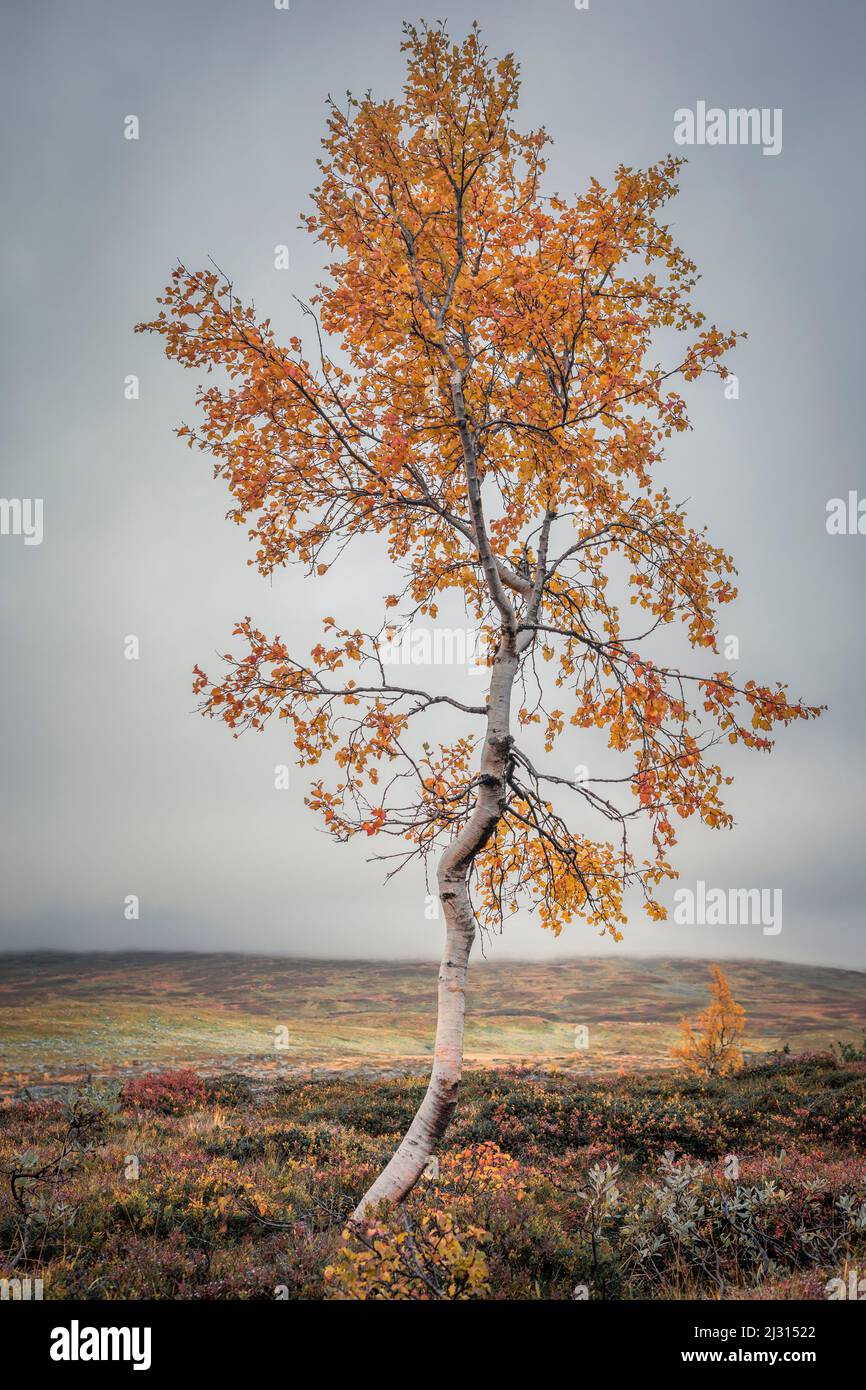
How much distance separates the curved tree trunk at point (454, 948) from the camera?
619cm

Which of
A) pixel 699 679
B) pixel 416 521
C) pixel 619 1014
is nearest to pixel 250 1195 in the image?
pixel 699 679

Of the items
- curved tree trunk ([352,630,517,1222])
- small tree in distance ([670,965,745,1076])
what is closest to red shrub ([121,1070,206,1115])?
curved tree trunk ([352,630,517,1222])

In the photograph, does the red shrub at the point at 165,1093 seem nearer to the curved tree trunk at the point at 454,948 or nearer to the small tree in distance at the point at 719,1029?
the curved tree trunk at the point at 454,948

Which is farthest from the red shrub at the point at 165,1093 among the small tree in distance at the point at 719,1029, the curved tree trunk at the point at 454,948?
the small tree in distance at the point at 719,1029

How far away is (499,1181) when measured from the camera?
857 cm

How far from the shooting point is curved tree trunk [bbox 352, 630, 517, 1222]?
6188 mm

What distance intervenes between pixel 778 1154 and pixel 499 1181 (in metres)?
5.74

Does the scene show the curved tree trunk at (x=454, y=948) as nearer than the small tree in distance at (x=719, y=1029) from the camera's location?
Yes

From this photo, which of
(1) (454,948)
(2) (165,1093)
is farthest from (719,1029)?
(1) (454,948)

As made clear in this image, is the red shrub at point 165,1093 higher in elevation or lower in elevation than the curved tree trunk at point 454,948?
lower

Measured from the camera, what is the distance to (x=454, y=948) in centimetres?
659

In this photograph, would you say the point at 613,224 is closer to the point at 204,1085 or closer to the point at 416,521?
the point at 416,521
